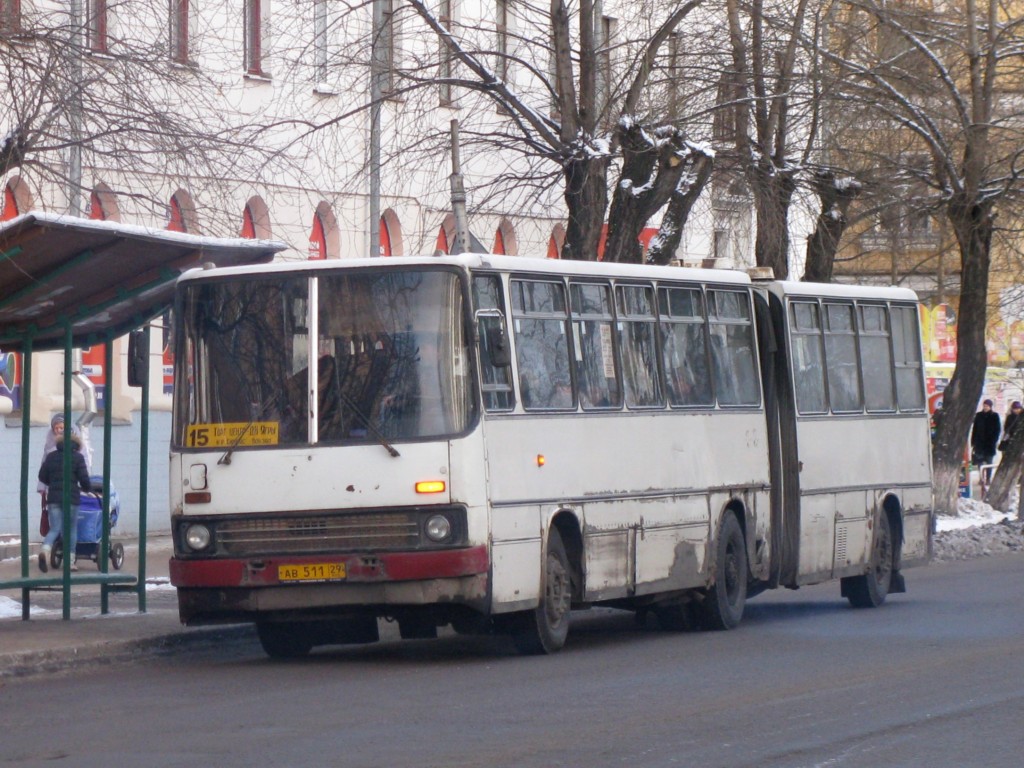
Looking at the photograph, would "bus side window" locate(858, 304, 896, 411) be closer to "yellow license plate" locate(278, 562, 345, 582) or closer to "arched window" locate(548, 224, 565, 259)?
"yellow license plate" locate(278, 562, 345, 582)

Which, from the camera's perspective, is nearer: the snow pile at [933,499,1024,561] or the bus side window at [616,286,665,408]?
the bus side window at [616,286,665,408]

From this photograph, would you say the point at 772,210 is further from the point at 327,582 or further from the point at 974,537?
the point at 327,582

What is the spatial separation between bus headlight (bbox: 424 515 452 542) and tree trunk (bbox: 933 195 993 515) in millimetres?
18435

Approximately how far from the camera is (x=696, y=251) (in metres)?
41.5

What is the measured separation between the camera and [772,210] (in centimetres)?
2453

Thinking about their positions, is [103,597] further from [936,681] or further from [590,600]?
[936,681]

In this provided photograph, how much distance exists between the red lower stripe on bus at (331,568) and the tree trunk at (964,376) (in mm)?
18531

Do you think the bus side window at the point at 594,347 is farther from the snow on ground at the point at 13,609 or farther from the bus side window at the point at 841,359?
the snow on ground at the point at 13,609

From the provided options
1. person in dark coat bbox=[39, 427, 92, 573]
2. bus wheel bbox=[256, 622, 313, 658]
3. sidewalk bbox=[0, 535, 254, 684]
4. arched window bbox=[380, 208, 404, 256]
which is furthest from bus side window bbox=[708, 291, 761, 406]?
arched window bbox=[380, 208, 404, 256]

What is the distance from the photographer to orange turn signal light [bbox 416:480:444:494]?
12.8 m

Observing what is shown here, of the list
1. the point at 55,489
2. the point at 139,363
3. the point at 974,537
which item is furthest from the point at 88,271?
the point at 974,537

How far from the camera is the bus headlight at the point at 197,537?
13242mm

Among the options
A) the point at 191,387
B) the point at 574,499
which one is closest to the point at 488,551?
the point at 574,499

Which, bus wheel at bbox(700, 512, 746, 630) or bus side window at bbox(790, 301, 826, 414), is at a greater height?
bus side window at bbox(790, 301, 826, 414)
